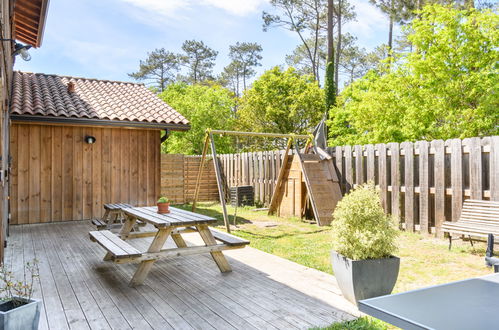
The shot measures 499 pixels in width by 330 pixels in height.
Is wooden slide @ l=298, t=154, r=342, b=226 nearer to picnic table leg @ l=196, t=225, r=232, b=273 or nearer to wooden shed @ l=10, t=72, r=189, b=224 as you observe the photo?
wooden shed @ l=10, t=72, r=189, b=224

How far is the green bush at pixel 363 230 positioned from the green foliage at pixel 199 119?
14336 millimetres

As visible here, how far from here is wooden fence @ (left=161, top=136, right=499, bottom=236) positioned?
5523 mm

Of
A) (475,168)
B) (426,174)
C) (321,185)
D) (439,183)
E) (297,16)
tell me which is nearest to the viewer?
(475,168)

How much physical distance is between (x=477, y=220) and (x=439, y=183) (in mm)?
1090

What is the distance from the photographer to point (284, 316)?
2.96m

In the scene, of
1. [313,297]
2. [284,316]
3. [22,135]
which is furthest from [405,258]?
[22,135]

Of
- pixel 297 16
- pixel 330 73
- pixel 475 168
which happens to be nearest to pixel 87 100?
pixel 475 168

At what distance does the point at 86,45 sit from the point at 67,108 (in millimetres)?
20705

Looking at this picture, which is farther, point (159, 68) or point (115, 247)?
point (159, 68)

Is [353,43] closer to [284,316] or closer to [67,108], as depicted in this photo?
[67,108]

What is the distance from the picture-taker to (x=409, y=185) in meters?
6.65

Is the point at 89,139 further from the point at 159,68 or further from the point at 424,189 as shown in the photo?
the point at 159,68

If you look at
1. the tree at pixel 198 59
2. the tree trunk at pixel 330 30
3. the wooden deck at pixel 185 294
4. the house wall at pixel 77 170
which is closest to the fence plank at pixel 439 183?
the wooden deck at pixel 185 294

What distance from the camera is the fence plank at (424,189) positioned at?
6301 mm
